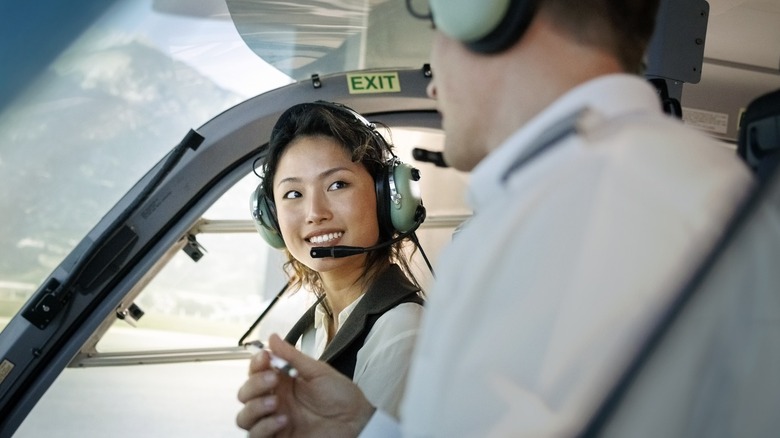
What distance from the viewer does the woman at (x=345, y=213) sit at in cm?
175

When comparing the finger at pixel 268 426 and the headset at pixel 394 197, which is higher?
the finger at pixel 268 426

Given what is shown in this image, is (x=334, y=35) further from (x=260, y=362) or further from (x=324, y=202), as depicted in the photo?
(x=260, y=362)

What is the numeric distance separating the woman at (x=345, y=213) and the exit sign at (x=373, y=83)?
2.18 ft

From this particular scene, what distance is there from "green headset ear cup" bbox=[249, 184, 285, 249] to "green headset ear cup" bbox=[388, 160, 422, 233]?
318 mm

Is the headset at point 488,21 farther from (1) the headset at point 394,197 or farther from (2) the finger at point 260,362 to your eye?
(1) the headset at point 394,197

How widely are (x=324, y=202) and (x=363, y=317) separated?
0.27 m

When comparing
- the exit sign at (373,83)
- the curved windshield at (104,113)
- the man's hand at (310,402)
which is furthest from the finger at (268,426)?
the exit sign at (373,83)

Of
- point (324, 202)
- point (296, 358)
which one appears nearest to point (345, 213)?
point (324, 202)

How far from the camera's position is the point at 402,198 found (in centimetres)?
181

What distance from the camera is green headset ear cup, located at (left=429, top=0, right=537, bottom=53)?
86 centimetres

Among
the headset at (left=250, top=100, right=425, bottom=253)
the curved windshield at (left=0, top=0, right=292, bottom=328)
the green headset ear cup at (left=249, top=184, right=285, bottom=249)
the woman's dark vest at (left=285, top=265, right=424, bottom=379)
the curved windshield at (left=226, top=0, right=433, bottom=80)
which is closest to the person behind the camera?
the woman's dark vest at (left=285, top=265, right=424, bottom=379)

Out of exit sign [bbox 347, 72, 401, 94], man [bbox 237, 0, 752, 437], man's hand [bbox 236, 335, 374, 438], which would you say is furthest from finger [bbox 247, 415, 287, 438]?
exit sign [bbox 347, 72, 401, 94]

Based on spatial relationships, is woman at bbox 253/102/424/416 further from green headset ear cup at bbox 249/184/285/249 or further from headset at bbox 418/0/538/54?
headset at bbox 418/0/538/54

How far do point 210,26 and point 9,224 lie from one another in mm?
818
